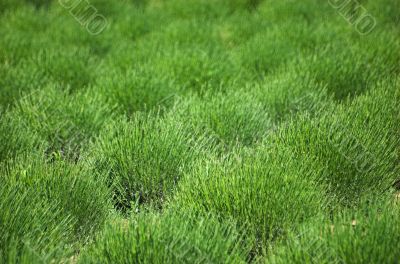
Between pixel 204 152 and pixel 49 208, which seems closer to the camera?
pixel 49 208

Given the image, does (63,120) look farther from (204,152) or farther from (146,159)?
(204,152)

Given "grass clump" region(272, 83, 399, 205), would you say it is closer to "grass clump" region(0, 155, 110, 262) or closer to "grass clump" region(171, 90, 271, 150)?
"grass clump" region(171, 90, 271, 150)

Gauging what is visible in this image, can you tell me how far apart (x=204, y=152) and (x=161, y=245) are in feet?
2.32

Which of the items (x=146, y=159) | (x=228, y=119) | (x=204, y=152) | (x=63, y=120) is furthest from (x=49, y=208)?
(x=228, y=119)

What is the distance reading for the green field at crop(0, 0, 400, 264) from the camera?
4.73ft

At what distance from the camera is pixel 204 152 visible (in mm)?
2049

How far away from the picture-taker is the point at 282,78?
9.54 feet

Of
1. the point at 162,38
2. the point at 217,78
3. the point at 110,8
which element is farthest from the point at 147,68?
the point at 110,8

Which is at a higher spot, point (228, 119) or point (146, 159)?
point (228, 119)

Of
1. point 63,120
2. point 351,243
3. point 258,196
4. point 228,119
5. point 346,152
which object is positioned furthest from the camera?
point 63,120

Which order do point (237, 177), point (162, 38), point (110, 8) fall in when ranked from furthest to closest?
point (110, 8) → point (162, 38) → point (237, 177)

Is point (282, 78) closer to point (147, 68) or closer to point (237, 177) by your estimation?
point (147, 68)

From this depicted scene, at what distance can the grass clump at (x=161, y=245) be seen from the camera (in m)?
1.40

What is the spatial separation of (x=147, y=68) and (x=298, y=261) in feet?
6.70
